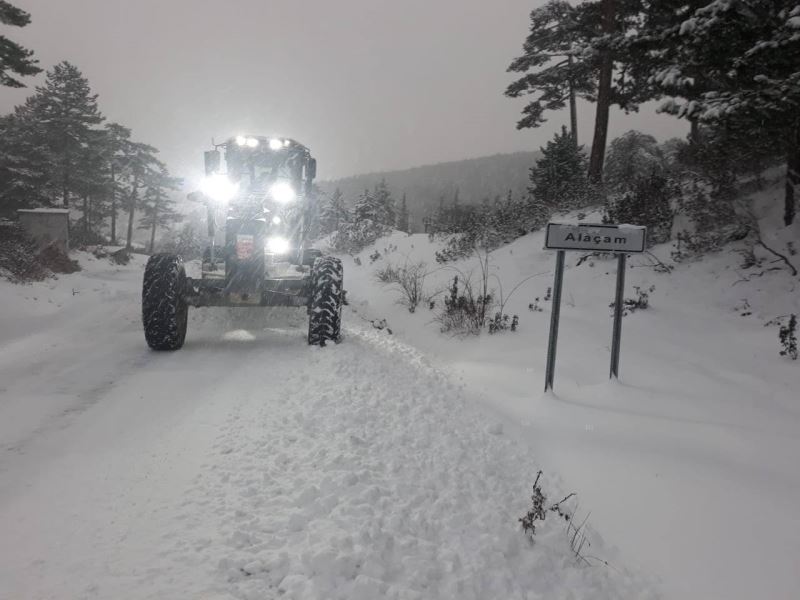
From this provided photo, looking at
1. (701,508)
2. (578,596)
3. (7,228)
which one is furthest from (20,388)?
(7,228)

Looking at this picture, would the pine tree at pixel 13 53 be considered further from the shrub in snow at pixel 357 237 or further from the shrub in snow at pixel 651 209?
Result: the shrub in snow at pixel 651 209

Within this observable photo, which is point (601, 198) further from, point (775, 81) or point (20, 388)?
point (20, 388)

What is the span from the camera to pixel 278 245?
769cm

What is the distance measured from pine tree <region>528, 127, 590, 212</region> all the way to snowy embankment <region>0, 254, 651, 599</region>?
1002cm

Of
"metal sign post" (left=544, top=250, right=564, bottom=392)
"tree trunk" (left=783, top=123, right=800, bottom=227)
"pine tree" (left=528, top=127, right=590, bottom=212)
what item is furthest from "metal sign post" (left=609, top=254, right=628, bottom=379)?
"pine tree" (left=528, top=127, right=590, bottom=212)

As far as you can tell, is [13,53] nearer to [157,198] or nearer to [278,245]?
[278,245]

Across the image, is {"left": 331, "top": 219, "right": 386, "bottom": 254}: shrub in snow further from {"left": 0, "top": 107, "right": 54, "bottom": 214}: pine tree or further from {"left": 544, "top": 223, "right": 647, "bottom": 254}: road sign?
{"left": 544, "top": 223, "right": 647, "bottom": 254}: road sign

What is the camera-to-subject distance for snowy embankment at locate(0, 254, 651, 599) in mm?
2027

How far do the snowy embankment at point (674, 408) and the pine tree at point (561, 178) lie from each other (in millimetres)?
4836

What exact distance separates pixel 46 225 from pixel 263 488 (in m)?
19.3

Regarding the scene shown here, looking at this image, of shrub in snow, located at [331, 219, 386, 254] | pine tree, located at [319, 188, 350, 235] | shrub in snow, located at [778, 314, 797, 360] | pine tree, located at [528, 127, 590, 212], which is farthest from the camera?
pine tree, located at [319, 188, 350, 235]

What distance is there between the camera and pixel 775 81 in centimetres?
499

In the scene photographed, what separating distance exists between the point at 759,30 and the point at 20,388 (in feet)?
28.7

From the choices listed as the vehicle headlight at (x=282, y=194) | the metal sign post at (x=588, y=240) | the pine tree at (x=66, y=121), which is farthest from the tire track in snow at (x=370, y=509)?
the pine tree at (x=66, y=121)
